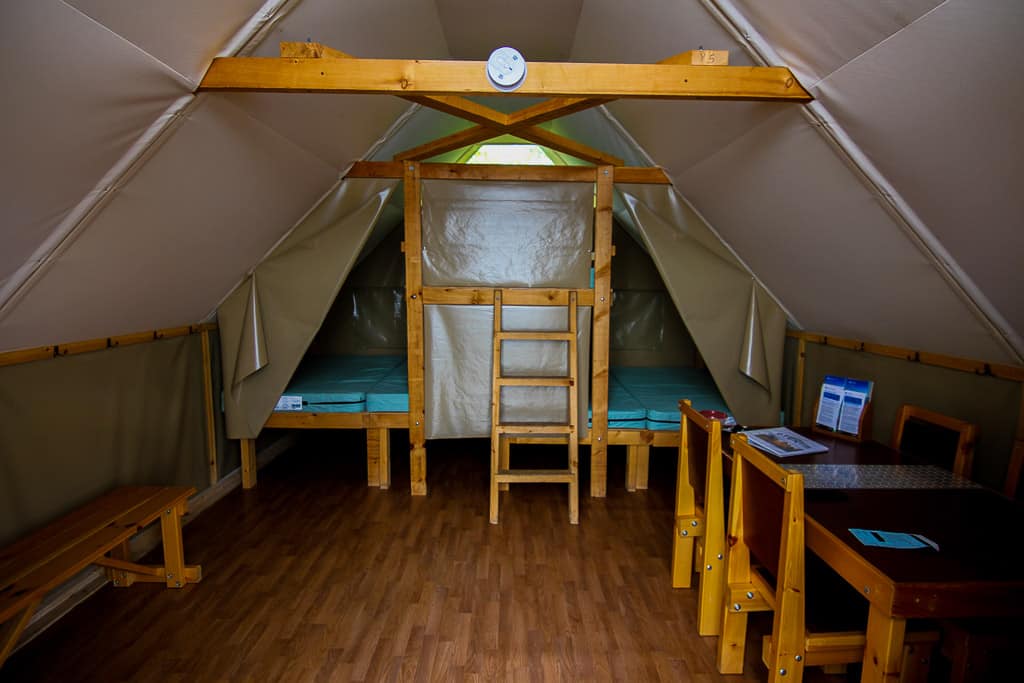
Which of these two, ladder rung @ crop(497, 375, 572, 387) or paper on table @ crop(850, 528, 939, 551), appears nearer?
paper on table @ crop(850, 528, 939, 551)

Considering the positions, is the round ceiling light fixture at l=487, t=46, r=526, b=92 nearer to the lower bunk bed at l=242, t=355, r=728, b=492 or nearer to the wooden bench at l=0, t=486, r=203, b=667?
the lower bunk bed at l=242, t=355, r=728, b=492

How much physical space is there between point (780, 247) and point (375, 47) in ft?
7.79

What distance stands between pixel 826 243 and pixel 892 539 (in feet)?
5.15

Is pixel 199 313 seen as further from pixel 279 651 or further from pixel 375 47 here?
pixel 279 651

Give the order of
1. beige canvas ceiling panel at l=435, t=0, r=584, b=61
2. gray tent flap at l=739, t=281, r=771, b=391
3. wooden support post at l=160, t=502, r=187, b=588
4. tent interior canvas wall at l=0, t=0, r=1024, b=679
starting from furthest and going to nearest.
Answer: gray tent flap at l=739, t=281, r=771, b=391 < beige canvas ceiling panel at l=435, t=0, r=584, b=61 < wooden support post at l=160, t=502, r=187, b=588 < tent interior canvas wall at l=0, t=0, r=1024, b=679

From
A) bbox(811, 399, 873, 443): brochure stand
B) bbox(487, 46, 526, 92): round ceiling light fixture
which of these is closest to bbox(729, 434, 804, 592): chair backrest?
bbox(811, 399, 873, 443): brochure stand

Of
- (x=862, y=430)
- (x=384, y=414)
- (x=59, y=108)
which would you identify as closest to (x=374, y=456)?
(x=384, y=414)

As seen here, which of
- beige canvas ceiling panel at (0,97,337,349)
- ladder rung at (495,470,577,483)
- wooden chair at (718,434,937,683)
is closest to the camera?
wooden chair at (718,434,937,683)

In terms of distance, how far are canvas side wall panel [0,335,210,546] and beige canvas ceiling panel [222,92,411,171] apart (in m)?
1.37

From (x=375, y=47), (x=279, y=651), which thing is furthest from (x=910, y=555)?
(x=375, y=47)

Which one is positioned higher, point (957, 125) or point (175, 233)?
point (957, 125)

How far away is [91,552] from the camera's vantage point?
199 cm

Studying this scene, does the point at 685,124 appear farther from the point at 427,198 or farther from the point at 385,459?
the point at 385,459

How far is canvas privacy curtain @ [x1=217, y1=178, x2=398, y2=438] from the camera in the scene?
3.38 metres
